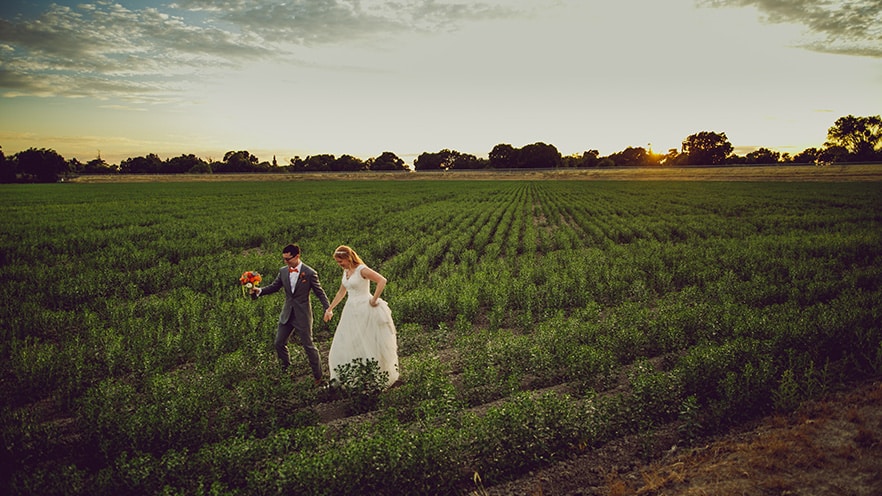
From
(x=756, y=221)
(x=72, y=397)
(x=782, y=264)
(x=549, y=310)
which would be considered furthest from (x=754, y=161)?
(x=72, y=397)

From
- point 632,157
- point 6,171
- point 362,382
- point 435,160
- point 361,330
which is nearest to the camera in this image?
point 362,382

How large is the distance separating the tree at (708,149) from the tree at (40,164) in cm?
16431

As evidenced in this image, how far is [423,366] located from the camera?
7.15 m

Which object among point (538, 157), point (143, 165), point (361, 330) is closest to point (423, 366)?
point (361, 330)

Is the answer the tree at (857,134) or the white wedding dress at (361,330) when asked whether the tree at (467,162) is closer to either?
the tree at (857,134)

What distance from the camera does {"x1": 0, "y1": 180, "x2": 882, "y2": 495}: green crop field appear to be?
4961 mm

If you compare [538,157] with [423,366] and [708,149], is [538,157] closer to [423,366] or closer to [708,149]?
[708,149]

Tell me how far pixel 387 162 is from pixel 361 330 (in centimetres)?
14495

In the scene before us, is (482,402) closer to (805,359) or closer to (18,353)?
(805,359)

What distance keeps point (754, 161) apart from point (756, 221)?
400 ft

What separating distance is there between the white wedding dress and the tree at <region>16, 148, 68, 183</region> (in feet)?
416

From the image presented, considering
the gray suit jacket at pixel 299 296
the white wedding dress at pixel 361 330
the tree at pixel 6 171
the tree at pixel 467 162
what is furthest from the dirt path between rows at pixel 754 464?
the tree at pixel 467 162

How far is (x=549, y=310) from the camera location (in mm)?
10633

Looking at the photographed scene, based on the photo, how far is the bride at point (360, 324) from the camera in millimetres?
6777
